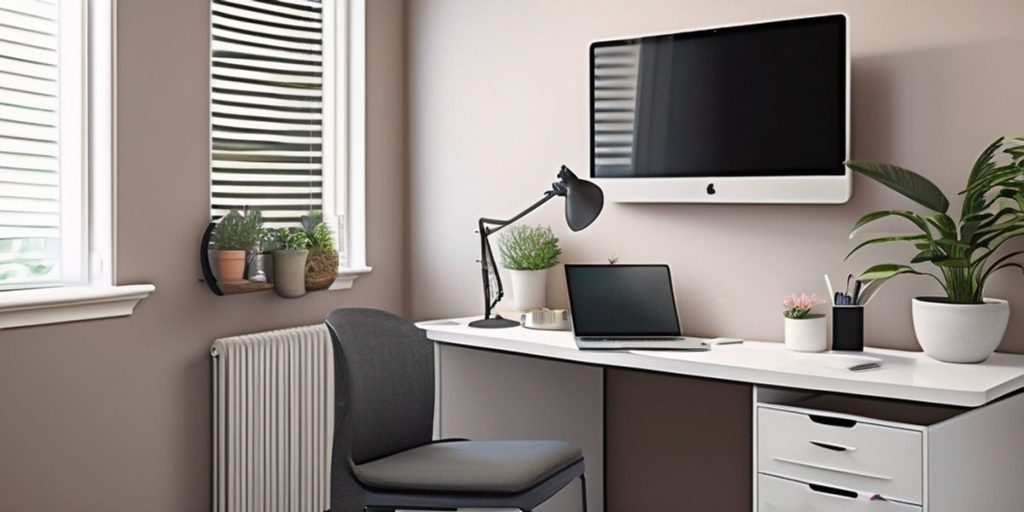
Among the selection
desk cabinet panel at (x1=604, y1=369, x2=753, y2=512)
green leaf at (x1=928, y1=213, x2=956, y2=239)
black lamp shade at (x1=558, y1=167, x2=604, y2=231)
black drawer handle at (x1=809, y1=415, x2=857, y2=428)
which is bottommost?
desk cabinet panel at (x1=604, y1=369, x2=753, y2=512)

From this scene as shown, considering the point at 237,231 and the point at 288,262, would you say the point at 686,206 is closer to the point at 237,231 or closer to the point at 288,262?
the point at 288,262

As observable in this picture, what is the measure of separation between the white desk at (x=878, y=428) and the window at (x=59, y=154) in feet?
4.70

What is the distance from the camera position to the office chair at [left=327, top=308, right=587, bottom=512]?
2457mm

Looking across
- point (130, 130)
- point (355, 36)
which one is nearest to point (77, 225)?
point (130, 130)

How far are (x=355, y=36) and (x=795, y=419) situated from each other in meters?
2.21

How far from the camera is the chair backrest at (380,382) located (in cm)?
259

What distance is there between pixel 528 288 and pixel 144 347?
3.99 feet

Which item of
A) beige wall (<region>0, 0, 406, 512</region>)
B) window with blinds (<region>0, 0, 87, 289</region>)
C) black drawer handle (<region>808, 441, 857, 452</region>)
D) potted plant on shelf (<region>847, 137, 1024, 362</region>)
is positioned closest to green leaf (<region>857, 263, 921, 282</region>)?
potted plant on shelf (<region>847, 137, 1024, 362</region>)

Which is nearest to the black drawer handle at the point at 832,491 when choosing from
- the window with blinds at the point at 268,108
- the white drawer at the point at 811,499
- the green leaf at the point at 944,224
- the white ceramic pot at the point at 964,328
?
the white drawer at the point at 811,499

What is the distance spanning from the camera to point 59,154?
2959 mm

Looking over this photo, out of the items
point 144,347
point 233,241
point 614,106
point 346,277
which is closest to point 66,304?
point 144,347

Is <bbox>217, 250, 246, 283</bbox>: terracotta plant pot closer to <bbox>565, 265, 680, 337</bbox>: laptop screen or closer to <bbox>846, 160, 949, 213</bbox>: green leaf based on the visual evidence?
<bbox>565, 265, 680, 337</bbox>: laptop screen

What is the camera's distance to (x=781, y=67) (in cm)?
293

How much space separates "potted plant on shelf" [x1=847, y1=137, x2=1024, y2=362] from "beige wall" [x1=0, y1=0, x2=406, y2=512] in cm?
195
